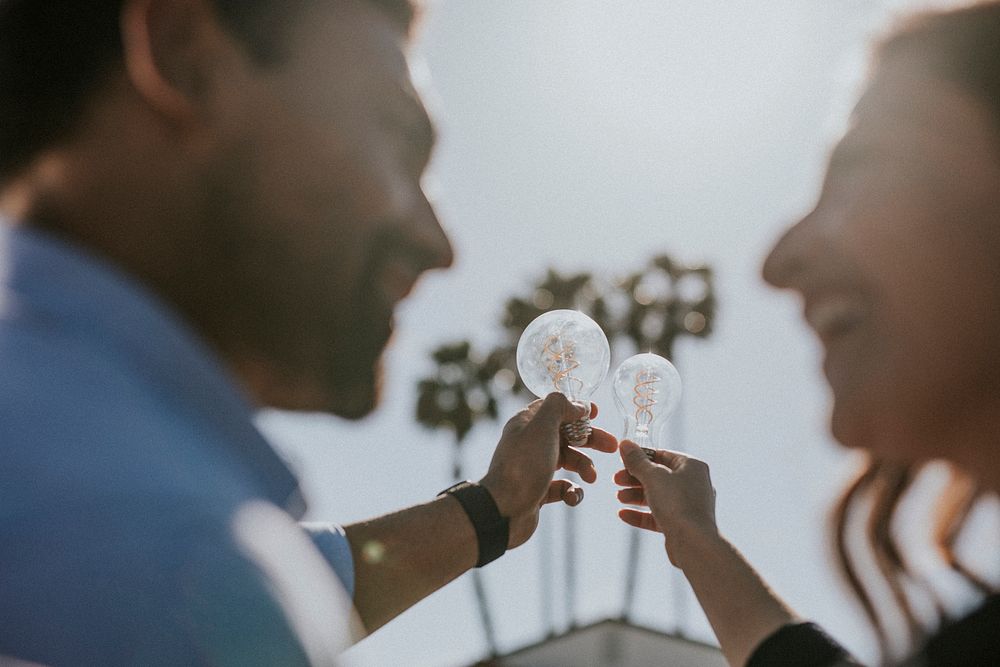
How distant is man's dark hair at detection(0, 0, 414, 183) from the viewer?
1482mm

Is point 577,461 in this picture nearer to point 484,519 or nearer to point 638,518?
point 638,518

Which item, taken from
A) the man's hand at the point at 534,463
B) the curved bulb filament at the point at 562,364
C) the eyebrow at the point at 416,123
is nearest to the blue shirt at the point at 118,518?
the eyebrow at the point at 416,123

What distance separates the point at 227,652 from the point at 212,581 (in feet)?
0.24

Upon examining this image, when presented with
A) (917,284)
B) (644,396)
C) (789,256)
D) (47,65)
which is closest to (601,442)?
(644,396)

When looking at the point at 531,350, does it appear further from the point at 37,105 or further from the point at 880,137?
the point at 37,105

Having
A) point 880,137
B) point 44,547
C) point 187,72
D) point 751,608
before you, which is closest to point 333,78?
point 187,72

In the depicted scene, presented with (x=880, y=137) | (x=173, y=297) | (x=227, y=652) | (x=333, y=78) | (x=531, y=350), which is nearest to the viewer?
(x=227, y=652)

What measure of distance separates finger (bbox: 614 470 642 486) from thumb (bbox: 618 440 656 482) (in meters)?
0.04

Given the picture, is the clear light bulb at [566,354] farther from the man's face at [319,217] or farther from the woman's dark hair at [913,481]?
the man's face at [319,217]

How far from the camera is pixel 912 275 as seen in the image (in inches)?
77.9

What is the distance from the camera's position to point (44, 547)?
770 mm

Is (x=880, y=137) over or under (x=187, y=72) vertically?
under

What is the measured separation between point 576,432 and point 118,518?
11.2 ft

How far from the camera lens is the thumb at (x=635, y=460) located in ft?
12.3
